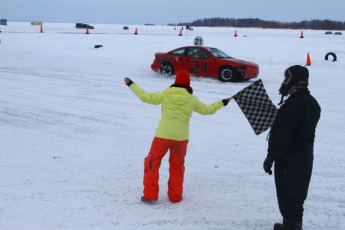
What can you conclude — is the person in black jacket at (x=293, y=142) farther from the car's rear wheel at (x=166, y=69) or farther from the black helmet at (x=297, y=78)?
the car's rear wheel at (x=166, y=69)

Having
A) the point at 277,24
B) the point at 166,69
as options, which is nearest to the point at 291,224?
the point at 166,69

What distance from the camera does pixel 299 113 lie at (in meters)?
3.56

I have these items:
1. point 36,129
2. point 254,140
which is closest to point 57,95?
point 36,129

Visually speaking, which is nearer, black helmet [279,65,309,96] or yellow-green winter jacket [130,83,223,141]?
black helmet [279,65,309,96]

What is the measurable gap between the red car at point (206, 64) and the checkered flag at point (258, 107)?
33.0ft

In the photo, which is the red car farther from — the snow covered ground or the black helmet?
the black helmet

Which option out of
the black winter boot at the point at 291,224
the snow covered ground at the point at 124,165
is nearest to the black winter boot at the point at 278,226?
the snow covered ground at the point at 124,165

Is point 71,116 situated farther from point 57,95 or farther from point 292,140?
point 292,140

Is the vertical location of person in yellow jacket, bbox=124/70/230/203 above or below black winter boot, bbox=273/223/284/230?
above

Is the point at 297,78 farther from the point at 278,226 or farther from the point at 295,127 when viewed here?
the point at 278,226

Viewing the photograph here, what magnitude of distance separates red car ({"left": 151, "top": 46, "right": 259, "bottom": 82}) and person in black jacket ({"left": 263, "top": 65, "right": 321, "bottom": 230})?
1097 cm

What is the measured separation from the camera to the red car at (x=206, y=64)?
14.6m

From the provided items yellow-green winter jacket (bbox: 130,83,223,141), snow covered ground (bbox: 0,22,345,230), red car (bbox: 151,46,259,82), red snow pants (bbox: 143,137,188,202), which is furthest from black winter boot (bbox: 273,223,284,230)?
red car (bbox: 151,46,259,82)

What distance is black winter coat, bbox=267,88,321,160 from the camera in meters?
3.56
